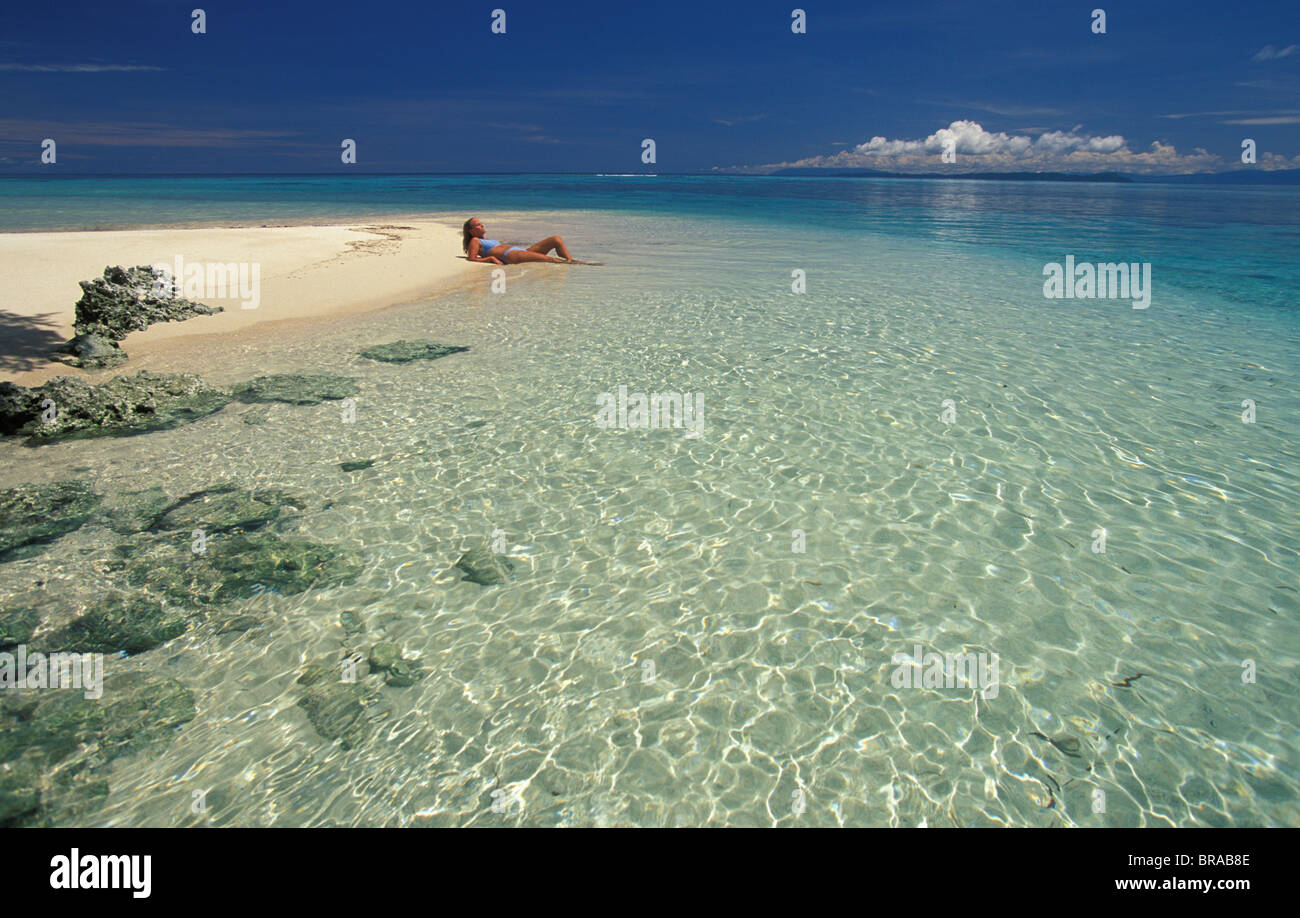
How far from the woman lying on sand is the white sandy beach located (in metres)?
0.66

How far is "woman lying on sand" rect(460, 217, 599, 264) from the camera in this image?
22.5 meters

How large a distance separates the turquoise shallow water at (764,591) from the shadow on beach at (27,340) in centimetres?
278

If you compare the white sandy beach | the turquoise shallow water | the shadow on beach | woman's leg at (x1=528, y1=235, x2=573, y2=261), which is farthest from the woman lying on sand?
the shadow on beach

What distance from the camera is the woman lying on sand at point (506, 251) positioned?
2250 centimetres

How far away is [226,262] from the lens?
19.5 meters

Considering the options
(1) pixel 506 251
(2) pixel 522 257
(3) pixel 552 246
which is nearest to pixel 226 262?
(1) pixel 506 251

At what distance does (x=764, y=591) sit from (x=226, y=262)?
20822mm

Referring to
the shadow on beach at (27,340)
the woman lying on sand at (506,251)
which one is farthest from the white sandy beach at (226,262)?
the woman lying on sand at (506,251)

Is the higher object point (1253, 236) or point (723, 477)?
point (1253, 236)

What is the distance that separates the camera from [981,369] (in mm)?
11125
